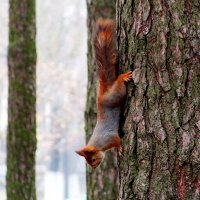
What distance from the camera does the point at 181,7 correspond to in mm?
2039

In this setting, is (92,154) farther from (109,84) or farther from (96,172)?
(96,172)

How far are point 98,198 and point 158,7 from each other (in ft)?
8.97

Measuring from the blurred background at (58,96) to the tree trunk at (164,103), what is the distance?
1968 cm

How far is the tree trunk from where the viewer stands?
6.57 ft

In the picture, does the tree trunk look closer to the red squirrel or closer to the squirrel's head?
the red squirrel

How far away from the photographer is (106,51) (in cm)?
232

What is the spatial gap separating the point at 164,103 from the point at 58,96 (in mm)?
22333

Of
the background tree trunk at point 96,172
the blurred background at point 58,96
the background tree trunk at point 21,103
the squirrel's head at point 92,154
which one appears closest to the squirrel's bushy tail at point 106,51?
the squirrel's head at point 92,154

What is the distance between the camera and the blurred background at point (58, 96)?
76.3 feet

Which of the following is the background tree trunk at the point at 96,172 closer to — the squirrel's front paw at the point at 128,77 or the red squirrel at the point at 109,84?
the red squirrel at the point at 109,84

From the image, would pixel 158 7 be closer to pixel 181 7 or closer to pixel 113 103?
pixel 181 7

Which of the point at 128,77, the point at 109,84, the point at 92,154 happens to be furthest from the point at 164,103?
the point at 92,154

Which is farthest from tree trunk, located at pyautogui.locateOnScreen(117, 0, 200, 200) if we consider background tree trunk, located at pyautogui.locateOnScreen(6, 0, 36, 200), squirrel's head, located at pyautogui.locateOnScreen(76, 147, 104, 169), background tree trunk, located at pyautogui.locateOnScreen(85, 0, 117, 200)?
background tree trunk, located at pyautogui.locateOnScreen(6, 0, 36, 200)

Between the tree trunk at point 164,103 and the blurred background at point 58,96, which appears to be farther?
the blurred background at point 58,96
